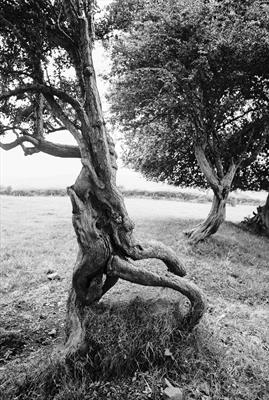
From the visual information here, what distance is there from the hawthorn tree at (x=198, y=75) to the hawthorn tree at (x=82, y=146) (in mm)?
3272

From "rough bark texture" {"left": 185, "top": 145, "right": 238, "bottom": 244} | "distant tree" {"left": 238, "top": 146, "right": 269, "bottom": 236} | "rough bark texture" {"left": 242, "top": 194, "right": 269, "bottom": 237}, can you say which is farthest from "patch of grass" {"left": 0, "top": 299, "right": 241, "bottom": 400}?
"rough bark texture" {"left": 242, "top": 194, "right": 269, "bottom": 237}

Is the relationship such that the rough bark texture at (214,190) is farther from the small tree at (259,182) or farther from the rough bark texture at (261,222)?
the rough bark texture at (261,222)

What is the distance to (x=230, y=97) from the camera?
13.7 meters

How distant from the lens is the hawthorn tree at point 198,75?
10.8 meters

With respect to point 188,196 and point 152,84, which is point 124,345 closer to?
point 152,84

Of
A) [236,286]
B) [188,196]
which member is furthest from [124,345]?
[188,196]

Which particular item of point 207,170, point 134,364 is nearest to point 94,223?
point 134,364

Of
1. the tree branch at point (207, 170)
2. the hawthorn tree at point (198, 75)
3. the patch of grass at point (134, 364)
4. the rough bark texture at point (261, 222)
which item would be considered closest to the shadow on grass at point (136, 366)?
the patch of grass at point (134, 364)

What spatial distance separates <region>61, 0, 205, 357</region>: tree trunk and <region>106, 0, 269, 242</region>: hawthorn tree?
12.5 ft

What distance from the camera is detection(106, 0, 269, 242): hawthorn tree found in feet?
35.4

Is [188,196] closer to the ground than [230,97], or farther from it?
closer to the ground

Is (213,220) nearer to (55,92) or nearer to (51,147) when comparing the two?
(51,147)

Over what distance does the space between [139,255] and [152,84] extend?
28.7 feet

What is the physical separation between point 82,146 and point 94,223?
1418 mm
